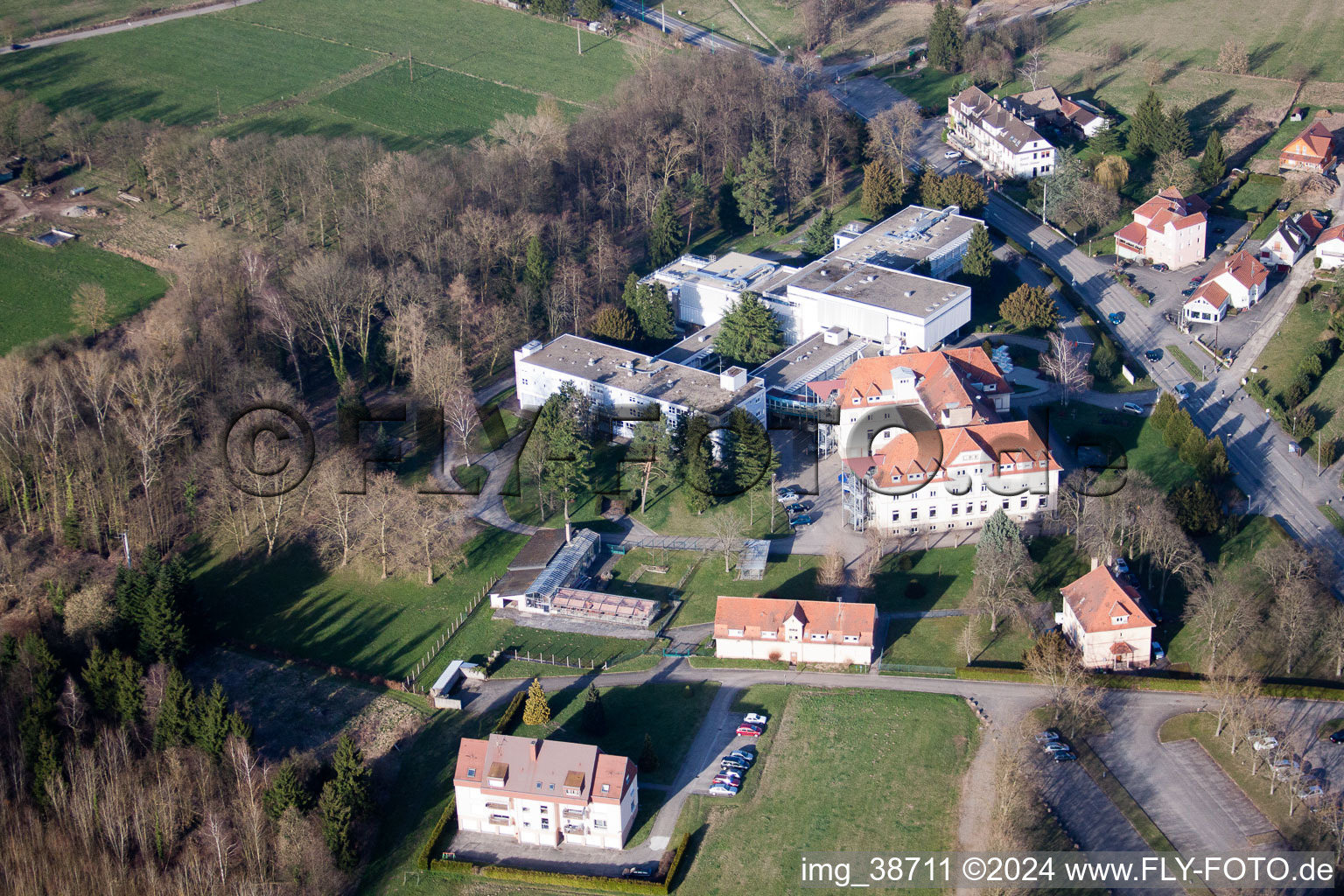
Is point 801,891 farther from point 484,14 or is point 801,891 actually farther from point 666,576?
point 484,14

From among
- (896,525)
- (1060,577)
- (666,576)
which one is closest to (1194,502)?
(1060,577)

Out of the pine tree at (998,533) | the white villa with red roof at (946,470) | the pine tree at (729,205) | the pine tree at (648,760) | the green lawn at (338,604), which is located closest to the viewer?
the pine tree at (648,760)

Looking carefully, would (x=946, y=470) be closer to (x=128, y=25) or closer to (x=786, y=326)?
(x=786, y=326)

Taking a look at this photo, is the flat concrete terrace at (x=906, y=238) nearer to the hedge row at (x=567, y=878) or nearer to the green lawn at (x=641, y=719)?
the green lawn at (x=641, y=719)

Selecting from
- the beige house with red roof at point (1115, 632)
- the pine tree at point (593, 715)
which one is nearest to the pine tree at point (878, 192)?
the beige house with red roof at point (1115, 632)

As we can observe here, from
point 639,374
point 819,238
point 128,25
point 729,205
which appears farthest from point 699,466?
point 128,25
